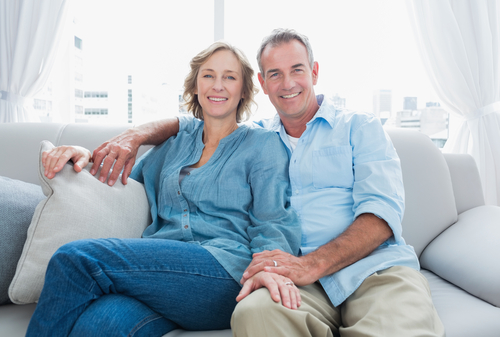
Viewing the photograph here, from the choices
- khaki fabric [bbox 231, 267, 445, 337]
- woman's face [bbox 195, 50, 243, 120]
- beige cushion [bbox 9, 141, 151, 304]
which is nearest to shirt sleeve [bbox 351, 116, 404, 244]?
khaki fabric [bbox 231, 267, 445, 337]

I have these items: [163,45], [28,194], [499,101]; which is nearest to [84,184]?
[28,194]

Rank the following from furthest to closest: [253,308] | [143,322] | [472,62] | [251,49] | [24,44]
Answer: [251,49], [24,44], [472,62], [143,322], [253,308]

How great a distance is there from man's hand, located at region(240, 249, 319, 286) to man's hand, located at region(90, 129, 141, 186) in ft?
1.94

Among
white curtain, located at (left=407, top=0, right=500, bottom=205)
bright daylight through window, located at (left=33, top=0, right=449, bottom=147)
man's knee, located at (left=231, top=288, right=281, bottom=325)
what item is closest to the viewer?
man's knee, located at (left=231, top=288, right=281, bottom=325)

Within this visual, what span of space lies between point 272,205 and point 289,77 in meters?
0.53

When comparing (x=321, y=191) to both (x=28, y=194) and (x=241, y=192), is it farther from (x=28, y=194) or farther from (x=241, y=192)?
(x=28, y=194)

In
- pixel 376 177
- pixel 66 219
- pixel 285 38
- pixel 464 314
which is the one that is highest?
pixel 285 38

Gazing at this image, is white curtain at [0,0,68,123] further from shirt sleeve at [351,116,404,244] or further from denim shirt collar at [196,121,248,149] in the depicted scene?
shirt sleeve at [351,116,404,244]

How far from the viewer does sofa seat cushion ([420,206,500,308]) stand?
3.82ft

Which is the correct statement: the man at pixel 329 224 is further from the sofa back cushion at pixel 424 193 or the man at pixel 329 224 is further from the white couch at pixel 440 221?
the sofa back cushion at pixel 424 193

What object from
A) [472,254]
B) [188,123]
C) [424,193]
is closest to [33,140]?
[188,123]

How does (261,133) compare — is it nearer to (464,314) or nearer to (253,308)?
(253,308)

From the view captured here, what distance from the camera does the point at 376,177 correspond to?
1246mm

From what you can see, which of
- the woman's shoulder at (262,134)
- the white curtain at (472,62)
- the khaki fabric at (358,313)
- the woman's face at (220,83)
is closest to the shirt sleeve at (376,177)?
the khaki fabric at (358,313)
